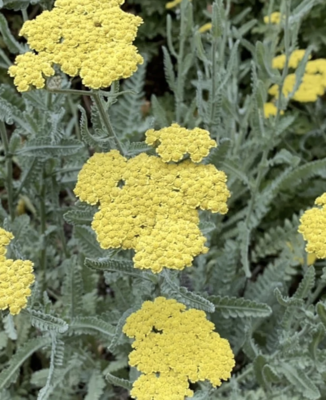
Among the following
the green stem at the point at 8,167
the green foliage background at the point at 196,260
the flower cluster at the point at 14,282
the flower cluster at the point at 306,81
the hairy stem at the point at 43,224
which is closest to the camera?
the flower cluster at the point at 14,282

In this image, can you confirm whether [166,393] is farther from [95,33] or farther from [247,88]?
[247,88]

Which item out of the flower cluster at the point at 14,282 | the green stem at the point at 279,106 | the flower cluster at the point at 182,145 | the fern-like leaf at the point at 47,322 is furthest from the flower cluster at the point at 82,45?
the green stem at the point at 279,106

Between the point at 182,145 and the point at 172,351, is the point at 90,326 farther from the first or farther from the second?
the point at 182,145

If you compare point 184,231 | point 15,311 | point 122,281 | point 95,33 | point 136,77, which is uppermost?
point 95,33

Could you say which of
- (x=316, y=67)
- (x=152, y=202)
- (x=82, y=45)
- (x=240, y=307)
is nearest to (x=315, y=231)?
(x=240, y=307)

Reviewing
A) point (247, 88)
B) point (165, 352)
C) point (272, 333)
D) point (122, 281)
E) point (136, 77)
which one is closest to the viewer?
point (165, 352)

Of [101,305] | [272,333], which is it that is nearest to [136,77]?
[101,305]

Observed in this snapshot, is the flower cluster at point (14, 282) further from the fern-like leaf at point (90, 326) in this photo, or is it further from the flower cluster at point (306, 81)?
the flower cluster at point (306, 81)
